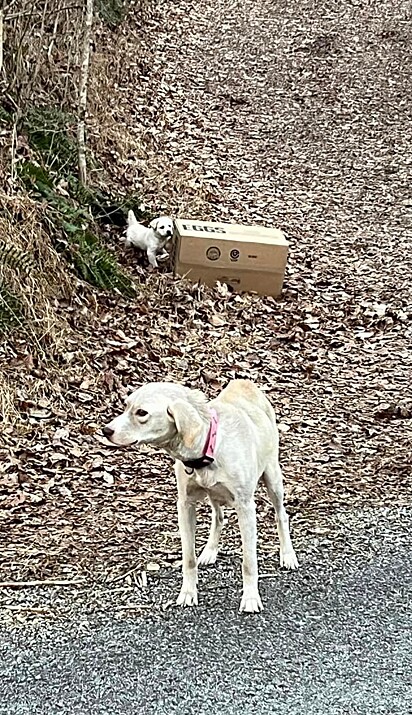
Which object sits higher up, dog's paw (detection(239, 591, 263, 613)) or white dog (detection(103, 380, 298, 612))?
white dog (detection(103, 380, 298, 612))

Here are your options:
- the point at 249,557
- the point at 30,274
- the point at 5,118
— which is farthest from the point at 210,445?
the point at 5,118

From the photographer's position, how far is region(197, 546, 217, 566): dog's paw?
452cm

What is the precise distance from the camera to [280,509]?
4441mm

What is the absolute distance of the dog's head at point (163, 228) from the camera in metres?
8.47

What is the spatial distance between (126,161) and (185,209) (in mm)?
882

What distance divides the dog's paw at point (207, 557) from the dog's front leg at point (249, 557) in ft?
1.46

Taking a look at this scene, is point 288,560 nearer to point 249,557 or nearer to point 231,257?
point 249,557

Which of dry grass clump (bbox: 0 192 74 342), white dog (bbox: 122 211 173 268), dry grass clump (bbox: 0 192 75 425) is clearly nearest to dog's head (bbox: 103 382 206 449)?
dry grass clump (bbox: 0 192 75 425)

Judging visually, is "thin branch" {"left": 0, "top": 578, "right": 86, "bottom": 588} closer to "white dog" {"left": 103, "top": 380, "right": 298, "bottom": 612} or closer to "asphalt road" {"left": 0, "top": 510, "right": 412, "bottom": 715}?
"asphalt road" {"left": 0, "top": 510, "right": 412, "bottom": 715}

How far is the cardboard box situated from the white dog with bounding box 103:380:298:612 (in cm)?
416

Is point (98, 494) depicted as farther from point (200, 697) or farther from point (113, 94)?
point (113, 94)

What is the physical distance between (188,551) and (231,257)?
475 centimetres

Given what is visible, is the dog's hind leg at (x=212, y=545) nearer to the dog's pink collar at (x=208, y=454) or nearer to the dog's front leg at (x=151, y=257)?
the dog's pink collar at (x=208, y=454)


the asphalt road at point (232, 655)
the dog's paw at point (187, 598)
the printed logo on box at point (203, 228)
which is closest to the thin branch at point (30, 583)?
the asphalt road at point (232, 655)
